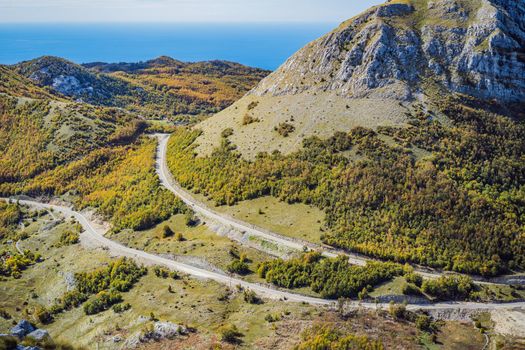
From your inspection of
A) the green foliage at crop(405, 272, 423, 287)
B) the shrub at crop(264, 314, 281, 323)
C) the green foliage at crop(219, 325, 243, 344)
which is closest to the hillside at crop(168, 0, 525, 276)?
the green foliage at crop(405, 272, 423, 287)

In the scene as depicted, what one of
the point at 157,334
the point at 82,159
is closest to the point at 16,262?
the point at 157,334

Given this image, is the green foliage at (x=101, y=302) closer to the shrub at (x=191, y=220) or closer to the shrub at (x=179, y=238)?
the shrub at (x=179, y=238)

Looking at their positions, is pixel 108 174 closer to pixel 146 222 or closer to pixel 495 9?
pixel 146 222

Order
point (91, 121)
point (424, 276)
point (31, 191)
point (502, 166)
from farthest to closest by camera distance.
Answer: point (91, 121) → point (31, 191) → point (502, 166) → point (424, 276)

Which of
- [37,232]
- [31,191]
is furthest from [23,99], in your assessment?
[37,232]

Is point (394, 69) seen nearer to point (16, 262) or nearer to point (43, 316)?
point (43, 316)

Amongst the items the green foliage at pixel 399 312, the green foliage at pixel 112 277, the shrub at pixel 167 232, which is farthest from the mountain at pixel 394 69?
the green foliage at pixel 399 312
